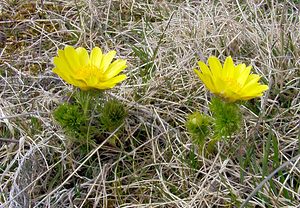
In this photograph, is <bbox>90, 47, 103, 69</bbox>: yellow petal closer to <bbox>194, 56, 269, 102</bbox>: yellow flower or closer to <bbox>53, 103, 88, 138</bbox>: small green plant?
<bbox>53, 103, 88, 138</bbox>: small green plant

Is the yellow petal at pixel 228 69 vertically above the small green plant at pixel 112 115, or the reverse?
the yellow petal at pixel 228 69

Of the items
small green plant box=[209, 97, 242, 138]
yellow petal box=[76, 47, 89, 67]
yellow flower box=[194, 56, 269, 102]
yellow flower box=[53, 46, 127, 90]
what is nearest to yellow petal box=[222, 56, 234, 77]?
yellow flower box=[194, 56, 269, 102]

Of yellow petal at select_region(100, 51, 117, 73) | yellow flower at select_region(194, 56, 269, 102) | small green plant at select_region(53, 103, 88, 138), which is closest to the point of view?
yellow flower at select_region(194, 56, 269, 102)

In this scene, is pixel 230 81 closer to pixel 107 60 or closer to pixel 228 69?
pixel 228 69

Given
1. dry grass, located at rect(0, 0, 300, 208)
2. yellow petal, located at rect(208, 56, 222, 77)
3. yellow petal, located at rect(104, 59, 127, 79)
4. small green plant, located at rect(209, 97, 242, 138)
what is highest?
yellow petal, located at rect(208, 56, 222, 77)

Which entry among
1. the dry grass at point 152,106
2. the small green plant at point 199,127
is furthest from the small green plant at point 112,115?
the small green plant at point 199,127

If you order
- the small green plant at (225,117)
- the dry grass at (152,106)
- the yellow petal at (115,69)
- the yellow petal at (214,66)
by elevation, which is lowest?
the dry grass at (152,106)

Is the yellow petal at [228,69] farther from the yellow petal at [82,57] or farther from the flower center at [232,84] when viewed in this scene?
the yellow petal at [82,57]

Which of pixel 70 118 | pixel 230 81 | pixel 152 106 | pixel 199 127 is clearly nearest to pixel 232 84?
pixel 230 81
